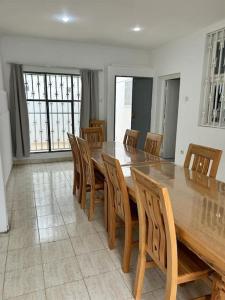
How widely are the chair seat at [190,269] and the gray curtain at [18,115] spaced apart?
433 cm

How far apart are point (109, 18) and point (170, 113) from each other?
284cm

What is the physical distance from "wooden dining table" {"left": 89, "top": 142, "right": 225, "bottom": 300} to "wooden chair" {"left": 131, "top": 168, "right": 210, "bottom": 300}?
0.27 feet

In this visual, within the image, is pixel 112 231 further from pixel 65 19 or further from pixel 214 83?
pixel 65 19

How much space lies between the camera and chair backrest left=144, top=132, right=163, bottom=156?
2.94 metres

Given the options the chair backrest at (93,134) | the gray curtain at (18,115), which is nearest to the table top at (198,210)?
the chair backrest at (93,134)

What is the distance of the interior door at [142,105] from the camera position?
5.81 m

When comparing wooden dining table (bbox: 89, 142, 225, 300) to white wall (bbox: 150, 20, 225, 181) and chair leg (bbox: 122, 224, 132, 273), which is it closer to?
chair leg (bbox: 122, 224, 132, 273)

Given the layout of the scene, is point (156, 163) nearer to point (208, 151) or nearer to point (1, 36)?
point (208, 151)

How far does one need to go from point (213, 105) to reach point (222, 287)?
349 cm

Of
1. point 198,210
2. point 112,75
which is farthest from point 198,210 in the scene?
point 112,75

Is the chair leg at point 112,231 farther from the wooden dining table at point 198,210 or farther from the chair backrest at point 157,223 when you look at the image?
the chair backrest at point 157,223

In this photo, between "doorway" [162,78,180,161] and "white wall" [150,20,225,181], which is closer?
"white wall" [150,20,225,181]

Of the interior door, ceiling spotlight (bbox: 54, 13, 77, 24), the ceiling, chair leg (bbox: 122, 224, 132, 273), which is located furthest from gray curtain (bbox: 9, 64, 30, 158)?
chair leg (bbox: 122, 224, 132, 273)

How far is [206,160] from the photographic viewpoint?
215 cm
